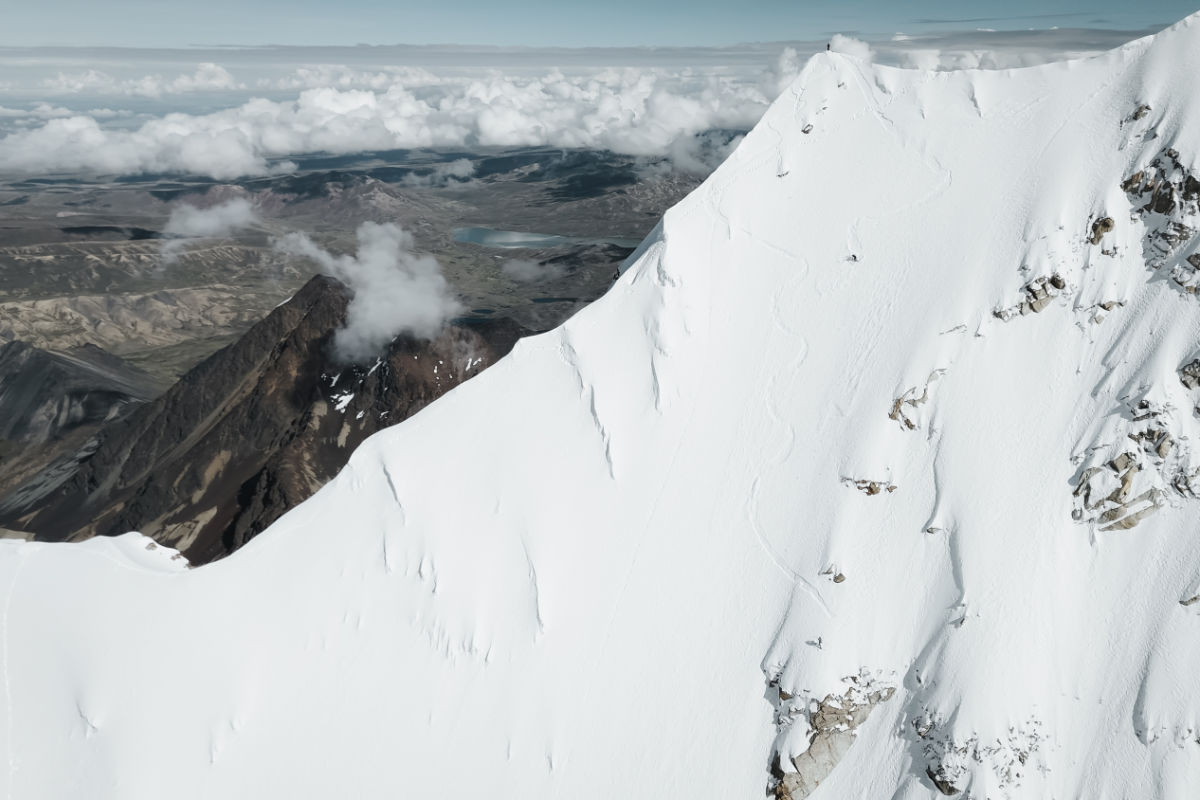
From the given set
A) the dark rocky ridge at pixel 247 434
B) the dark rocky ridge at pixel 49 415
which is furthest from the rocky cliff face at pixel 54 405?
the dark rocky ridge at pixel 247 434

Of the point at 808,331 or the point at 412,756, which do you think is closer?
the point at 412,756

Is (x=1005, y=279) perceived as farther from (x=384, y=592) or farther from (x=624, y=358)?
(x=384, y=592)

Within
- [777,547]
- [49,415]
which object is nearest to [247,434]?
[49,415]

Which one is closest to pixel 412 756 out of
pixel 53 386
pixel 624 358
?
pixel 624 358

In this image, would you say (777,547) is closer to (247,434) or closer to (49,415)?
(247,434)

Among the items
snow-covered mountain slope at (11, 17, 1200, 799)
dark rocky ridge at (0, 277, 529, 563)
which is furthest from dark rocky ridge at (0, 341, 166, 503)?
snow-covered mountain slope at (11, 17, 1200, 799)

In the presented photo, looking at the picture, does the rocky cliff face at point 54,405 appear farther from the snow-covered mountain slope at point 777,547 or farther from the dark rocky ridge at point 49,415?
the snow-covered mountain slope at point 777,547
